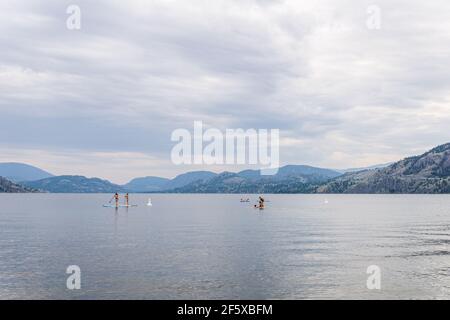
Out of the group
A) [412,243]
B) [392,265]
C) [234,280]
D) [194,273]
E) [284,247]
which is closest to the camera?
[234,280]

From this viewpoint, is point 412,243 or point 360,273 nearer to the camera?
point 360,273

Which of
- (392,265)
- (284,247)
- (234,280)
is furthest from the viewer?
(284,247)

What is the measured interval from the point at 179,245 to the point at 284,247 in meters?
18.4

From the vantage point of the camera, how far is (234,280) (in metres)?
51.6
